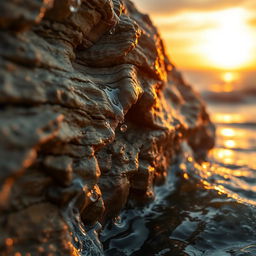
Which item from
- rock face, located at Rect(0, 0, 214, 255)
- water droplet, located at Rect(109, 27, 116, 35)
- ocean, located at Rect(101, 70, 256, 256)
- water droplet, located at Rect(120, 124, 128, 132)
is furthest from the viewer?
water droplet, located at Rect(120, 124, 128, 132)

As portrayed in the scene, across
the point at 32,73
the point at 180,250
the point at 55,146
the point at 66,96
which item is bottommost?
the point at 180,250

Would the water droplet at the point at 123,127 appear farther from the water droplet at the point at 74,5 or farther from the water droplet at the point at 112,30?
the water droplet at the point at 74,5

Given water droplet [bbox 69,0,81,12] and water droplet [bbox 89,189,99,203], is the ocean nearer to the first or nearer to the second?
water droplet [bbox 89,189,99,203]

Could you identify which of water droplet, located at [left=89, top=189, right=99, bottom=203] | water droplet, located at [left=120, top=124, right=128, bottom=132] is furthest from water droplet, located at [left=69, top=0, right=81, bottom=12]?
water droplet, located at [left=89, top=189, right=99, bottom=203]

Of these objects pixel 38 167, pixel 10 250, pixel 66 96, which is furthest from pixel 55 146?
pixel 10 250

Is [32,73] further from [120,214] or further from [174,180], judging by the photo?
[174,180]

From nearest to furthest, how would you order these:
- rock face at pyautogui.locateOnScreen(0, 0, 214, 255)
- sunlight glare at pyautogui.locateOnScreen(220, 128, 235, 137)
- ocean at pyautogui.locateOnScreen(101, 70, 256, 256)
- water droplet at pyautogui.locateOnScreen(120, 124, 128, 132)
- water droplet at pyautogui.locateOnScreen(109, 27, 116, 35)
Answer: rock face at pyautogui.locateOnScreen(0, 0, 214, 255), ocean at pyautogui.locateOnScreen(101, 70, 256, 256), water droplet at pyautogui.locateOnScreen(109, 27, 116, 35), water droplet at pyautogui.locateOnScreen(120, 124, 128, 132), sunlight glare at pyautogui.locateOnScreen(220, 128, 235, 137)

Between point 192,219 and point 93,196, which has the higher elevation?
point 93,196

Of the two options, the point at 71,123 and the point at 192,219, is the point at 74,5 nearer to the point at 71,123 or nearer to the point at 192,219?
the point at 71,123

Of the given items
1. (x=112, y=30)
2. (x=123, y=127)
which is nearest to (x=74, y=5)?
(x=112, y=30)
